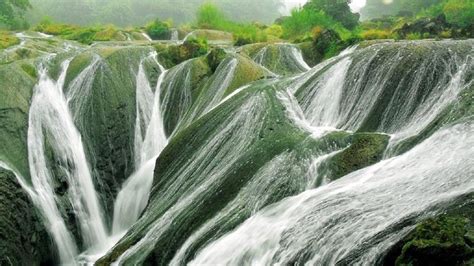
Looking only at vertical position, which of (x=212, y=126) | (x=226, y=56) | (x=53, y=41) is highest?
(x=53, y=41)

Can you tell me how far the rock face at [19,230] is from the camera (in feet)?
27.0

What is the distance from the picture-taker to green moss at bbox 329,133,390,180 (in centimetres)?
700

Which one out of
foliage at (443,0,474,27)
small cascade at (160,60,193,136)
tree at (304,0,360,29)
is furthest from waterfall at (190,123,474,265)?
tree at (304,0,360,29)

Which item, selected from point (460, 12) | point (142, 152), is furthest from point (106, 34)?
point (460, 12)

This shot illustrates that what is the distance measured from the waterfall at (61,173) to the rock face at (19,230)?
313 mm

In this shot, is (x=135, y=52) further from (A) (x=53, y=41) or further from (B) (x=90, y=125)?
(A) (x=53, y=41)

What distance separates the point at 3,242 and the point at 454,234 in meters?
7.33

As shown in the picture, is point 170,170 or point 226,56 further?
point 226,56

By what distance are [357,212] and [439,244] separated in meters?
1.39

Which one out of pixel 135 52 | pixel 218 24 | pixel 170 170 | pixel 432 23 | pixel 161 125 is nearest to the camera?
pixel 170 170

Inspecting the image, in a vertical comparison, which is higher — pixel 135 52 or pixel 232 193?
pixel 135 52

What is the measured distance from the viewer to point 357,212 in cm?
561

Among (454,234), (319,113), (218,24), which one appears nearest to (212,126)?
(319,113)

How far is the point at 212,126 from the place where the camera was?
377 inches
